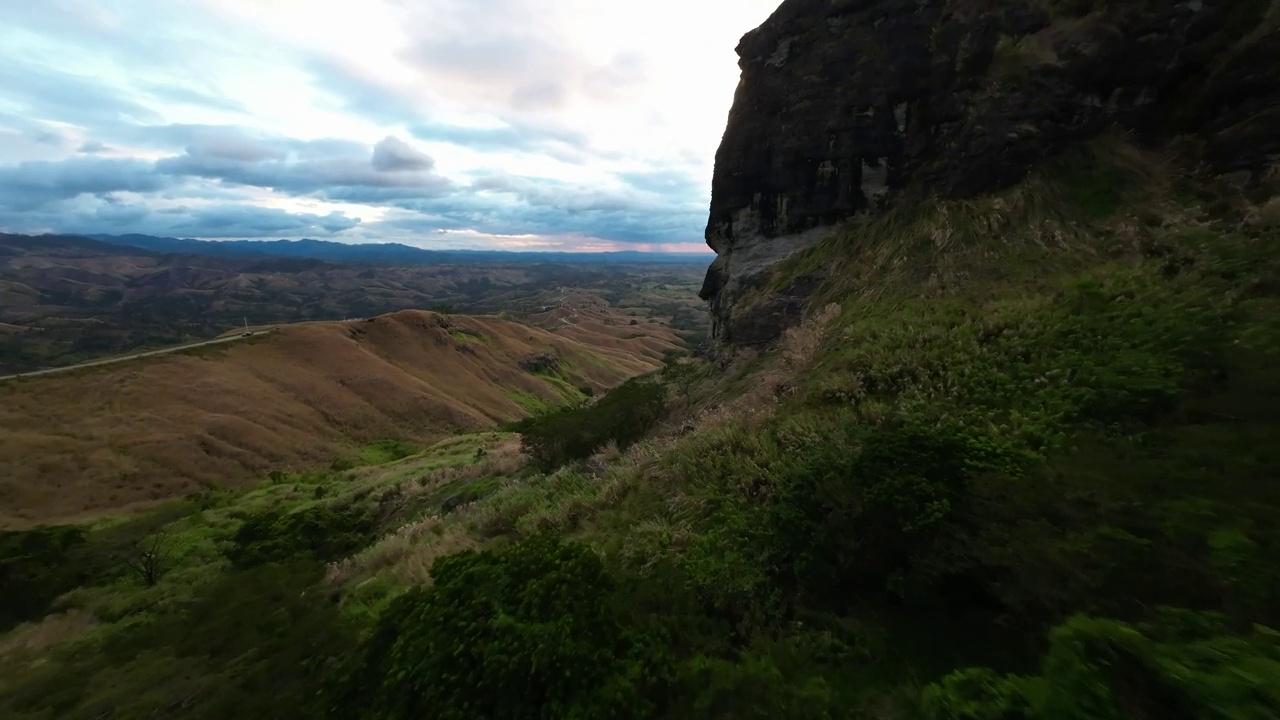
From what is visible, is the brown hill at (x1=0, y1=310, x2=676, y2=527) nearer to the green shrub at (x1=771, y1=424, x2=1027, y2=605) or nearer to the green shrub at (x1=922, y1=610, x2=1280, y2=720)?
the green shrub at (x1=771, y1=424, x2=1027, y2=605)

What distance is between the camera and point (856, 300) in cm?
1509

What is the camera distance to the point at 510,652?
5812 mm

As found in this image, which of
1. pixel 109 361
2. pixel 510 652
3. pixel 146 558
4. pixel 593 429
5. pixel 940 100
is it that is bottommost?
pixel 109 361

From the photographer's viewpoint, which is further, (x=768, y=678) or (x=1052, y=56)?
(x=1052, y=56)

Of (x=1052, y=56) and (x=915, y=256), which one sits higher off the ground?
(x=1052, y=56)

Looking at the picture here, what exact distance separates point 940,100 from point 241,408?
63015 mm

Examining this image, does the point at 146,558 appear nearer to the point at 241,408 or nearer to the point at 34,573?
the point at 34,573

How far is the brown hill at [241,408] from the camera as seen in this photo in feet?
138

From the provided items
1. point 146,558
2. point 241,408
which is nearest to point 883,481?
point 146,558

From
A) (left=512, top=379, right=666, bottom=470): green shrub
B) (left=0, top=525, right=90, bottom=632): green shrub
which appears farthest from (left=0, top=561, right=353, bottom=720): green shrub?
(left=0, top=525, right=90, bottom=632): green shrub

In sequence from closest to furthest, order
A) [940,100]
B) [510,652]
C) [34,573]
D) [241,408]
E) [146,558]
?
[510,652] < [940,100] < [146,558] < [34,573] < [241,408]

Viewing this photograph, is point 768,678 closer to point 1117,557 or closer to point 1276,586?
point 1117,557

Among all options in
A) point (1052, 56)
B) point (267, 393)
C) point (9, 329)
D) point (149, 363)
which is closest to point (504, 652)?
point (1052, 56)

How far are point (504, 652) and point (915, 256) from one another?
45.1ft
